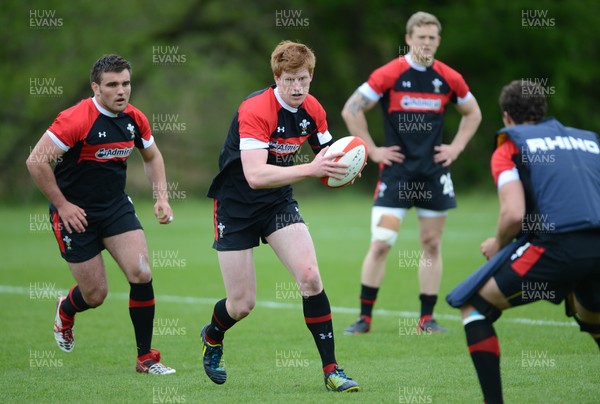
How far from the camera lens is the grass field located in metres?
5.80

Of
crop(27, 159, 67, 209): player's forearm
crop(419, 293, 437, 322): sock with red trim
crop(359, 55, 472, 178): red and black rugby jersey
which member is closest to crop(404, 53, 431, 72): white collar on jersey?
crop(359, 55, 472, 178): red and black rugby jersey

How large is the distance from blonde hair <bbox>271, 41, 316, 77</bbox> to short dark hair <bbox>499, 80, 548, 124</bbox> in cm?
136

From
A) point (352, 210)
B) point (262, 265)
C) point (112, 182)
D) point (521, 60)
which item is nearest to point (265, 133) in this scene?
point (112, 182)

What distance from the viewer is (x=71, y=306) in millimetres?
7164

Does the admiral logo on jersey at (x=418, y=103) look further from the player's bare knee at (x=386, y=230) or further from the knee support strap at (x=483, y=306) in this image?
the knee support strap at (x=483, y=306)

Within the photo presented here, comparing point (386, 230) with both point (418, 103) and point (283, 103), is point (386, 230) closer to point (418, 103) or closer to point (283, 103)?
point (418, 103)

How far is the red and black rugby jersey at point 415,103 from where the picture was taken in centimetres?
839

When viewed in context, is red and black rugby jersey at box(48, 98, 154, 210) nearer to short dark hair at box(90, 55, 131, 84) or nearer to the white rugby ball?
short dark hair at box(90, 55, 131, 84)

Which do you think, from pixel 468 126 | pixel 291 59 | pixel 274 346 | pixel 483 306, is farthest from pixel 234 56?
pixel 483 306

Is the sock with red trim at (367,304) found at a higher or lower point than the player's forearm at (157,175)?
lower

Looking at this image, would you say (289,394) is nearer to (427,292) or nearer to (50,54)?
(427,292)

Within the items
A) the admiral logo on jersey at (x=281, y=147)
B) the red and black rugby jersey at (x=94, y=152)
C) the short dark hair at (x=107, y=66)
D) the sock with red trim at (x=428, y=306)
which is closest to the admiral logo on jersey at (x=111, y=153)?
the red and black rugby jersey at (x=94, y=152)

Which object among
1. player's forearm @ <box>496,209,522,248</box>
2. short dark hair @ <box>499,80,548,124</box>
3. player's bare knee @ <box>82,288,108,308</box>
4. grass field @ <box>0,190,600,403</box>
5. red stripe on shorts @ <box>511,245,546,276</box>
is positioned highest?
short dark hair @ <box>499,80,548,124</box>

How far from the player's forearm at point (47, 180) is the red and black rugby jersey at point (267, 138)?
121 centimetres
